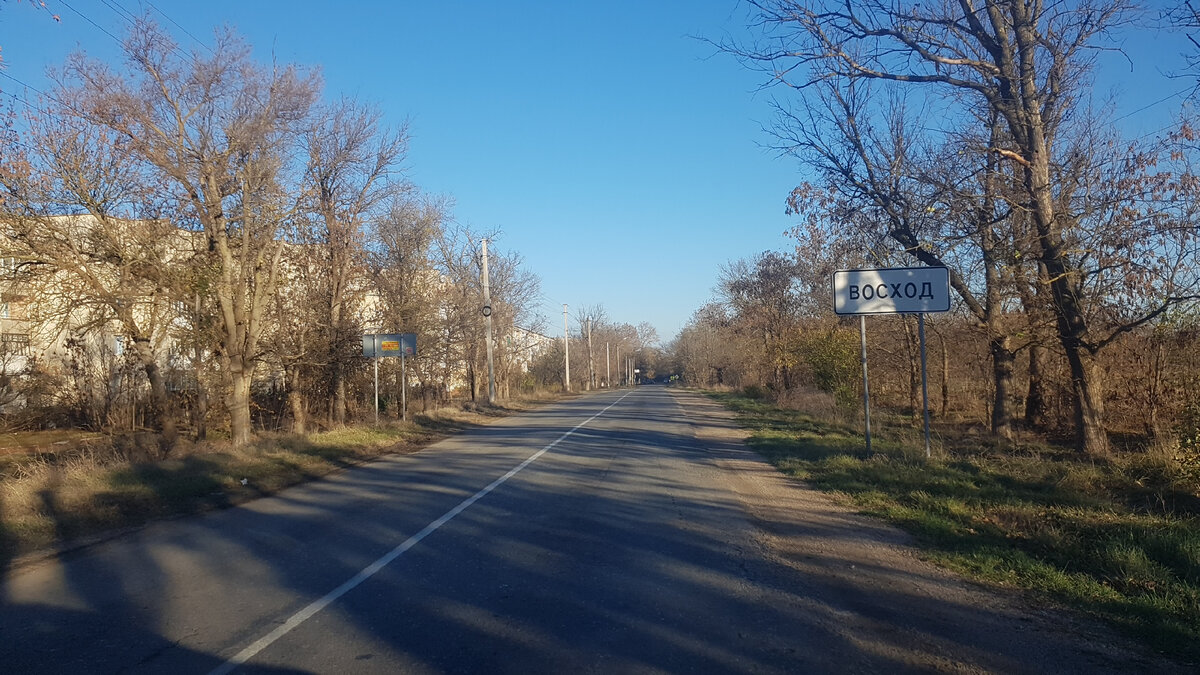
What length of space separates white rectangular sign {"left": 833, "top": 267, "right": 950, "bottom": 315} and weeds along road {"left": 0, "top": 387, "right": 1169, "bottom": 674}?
453 centimetres

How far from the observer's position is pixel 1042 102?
43.7 feet

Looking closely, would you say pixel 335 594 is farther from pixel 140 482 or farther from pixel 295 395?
pixel 295 395

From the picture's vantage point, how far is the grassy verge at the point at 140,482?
9.52 metres

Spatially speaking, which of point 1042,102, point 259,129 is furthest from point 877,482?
point 259,129

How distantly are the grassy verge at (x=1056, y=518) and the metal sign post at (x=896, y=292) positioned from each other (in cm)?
159

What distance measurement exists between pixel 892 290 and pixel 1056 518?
607 centimetres

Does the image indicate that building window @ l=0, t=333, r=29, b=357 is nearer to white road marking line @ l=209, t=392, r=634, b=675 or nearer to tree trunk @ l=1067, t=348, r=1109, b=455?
white road marking line @ l=209, t=392, r=634, b=675

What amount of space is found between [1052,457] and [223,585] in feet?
41.8

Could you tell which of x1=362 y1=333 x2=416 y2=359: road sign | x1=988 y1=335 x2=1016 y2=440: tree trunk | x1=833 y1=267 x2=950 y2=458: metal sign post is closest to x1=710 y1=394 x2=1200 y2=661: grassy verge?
x1=833 y1=267 x2=950 y2=458: metal sign post

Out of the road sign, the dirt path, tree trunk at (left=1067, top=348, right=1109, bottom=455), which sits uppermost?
the road sign

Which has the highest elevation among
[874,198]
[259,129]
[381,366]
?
[259,129]

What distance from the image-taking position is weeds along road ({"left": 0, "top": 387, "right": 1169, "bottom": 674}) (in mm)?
4988

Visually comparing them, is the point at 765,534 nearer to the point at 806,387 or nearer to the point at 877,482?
the point at 877,482

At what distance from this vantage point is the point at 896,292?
13.8 meters
